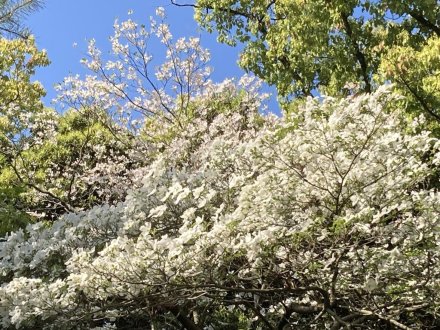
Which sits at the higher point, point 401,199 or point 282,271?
point 401,199

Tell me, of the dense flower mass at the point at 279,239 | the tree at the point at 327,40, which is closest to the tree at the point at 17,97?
the tree at the point at 327,40

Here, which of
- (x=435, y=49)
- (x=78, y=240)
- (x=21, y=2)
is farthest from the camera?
(x=21, y=2)

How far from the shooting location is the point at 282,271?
13.1 feet

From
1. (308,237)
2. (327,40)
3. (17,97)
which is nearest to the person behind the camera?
(308,237)

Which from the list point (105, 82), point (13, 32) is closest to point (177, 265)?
point (13, 32)

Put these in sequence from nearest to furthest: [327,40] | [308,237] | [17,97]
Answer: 1. [308,237]
2. [327,40]
3. [17,97]

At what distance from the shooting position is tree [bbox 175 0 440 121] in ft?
26.1

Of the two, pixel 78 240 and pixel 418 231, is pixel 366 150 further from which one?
pixel 78 240

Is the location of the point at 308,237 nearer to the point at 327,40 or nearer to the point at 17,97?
the point at 327,40

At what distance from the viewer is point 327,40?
8914 mm

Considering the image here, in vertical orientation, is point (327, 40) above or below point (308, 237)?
above

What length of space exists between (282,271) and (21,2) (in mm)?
5639

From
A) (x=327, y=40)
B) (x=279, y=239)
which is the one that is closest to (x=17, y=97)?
(x=327, y=40)

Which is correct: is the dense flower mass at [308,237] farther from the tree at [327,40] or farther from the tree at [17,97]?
the tree at [17,97]
